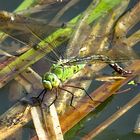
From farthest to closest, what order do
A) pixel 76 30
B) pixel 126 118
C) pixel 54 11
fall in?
1. pixel 54 11
2. pixel 76 30
3. pixel 126 118

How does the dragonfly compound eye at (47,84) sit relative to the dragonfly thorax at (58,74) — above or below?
below

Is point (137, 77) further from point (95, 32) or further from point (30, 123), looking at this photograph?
point (30, 123)

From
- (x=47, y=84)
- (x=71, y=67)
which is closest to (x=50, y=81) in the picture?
(x=47, y=84)

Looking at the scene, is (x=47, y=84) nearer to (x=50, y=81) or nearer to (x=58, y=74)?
(x=50, y=81)

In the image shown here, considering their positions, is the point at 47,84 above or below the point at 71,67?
below

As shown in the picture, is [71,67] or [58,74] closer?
[58,74]

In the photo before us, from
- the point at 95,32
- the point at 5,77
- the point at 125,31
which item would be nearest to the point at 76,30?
the point at 95,32

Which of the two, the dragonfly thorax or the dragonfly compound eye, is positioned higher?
the dragonfly thorax

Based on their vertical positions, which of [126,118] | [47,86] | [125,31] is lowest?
[126,118]
